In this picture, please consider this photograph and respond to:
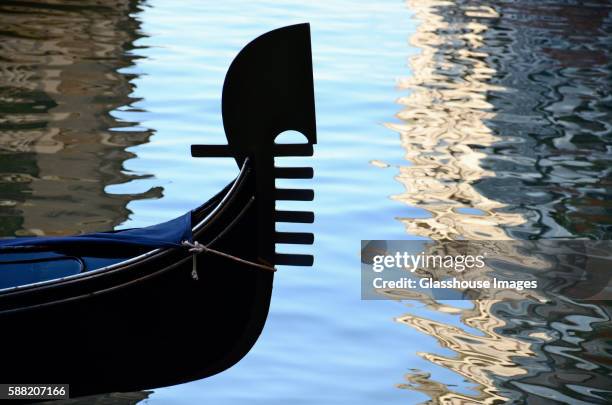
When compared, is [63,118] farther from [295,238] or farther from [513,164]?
[295,238]

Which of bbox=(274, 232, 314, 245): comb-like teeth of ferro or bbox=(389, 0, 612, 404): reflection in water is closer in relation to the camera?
bbox=(274, 232, 314, 245): comb-like teeth of ferro

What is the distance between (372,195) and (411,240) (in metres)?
0.71

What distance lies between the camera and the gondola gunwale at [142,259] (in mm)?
3141

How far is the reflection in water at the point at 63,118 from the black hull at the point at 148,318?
1.85m

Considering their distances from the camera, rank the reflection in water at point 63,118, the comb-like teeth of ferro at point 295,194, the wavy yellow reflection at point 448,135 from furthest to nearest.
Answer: the wavy yellow reflection at point 448,135 → the reflection in water at point 63,118 → the comb-like teeth of ferro at point 295,194

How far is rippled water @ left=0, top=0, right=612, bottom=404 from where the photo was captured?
4105 millimetres

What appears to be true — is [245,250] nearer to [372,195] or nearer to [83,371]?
[83,371]

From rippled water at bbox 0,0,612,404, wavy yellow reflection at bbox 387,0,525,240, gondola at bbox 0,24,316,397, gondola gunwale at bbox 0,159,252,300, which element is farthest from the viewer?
wavy yellow reflection at bbox 387,0,525,240

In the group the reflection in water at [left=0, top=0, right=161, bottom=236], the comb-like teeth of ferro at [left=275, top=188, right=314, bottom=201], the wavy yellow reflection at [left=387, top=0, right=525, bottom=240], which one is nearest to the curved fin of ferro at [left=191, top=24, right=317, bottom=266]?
the comb-like teeth of ferro at [left=275, top=188, right=314, bottom=201]

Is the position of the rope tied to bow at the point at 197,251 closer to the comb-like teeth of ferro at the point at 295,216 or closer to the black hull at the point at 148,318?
the black hull at the point at 148,318

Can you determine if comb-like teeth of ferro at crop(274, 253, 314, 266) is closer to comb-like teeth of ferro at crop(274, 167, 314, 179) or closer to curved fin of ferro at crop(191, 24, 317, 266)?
curved fin of ferro at crop(191, 24, 317, 266)

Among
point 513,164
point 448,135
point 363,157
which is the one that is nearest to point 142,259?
point 363,157

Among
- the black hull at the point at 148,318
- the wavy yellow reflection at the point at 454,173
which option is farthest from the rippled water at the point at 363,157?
the black hull at the point at 148,318

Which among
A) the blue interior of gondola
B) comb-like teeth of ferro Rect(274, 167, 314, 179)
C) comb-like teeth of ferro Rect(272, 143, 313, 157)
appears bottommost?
the blue interior of gondola
